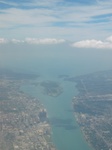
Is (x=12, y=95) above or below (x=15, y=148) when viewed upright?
Answer: below

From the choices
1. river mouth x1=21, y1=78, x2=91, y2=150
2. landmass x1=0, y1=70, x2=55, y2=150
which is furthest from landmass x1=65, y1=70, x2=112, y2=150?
landmass x1=0, y1=70, x2=55, y2=150

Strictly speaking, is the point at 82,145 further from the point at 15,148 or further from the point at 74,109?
the point at 74,109

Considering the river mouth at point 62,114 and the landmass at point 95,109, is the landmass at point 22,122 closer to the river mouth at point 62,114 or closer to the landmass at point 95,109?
the river mouth at point 62,114

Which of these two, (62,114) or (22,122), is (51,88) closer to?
(62,114)

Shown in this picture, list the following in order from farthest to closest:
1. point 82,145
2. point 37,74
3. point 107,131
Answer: point 37,74, point 107,131, point 82,145

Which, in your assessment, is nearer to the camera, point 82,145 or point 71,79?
point 82,145

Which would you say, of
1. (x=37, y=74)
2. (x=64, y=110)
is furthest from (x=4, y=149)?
(x=37, y=74)

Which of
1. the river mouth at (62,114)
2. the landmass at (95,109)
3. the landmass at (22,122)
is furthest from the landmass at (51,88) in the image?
the landmass at (22,122)

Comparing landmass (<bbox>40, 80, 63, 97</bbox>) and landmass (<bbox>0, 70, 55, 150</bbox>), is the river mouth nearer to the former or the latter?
landmass (<bbox>40, 80, 63, 97</bbox>)
